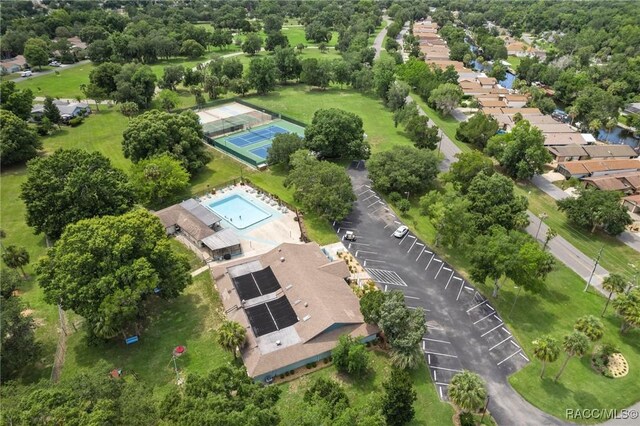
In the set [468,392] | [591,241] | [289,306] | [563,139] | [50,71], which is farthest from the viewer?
[50,71]

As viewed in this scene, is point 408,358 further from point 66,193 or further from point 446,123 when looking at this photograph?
point 446,123

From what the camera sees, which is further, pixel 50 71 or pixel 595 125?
pixel 50 71

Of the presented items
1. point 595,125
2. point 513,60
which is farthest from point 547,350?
point 513,60

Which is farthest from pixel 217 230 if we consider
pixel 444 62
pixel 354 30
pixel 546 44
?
pixel 546 44

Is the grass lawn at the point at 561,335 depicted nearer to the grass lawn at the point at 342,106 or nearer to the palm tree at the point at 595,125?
the grass lawn at the point at 342,106

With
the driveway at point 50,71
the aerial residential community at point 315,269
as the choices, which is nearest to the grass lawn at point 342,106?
the aerial residential community at point 315,269

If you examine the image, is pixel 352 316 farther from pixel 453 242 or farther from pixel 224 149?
pixel 224 149
